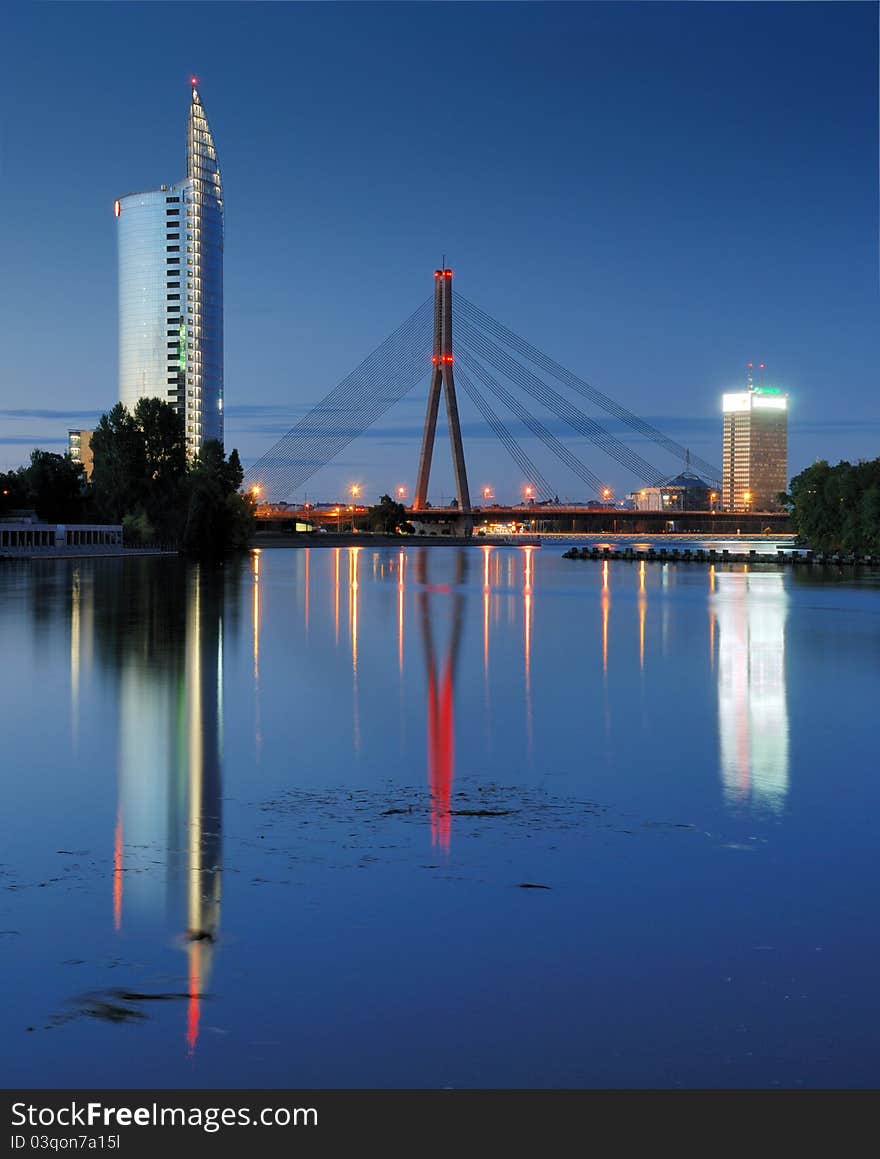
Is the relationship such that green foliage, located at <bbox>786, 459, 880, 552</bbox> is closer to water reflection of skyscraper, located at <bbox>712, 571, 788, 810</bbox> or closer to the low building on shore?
water reflection of skyscraper, located at <bbox>712, 571, 788, 810</bbox>

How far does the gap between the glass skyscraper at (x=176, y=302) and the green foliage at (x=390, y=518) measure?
2268 cm

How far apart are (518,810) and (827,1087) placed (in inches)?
183

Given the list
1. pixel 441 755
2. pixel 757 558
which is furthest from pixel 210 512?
pixel 441 755

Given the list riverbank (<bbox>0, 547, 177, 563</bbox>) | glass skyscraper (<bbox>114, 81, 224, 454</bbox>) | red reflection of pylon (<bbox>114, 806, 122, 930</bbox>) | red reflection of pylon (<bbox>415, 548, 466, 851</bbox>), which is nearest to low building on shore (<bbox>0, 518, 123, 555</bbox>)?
riverbank (<bbox>0, 547, 177, 563</bbox>)

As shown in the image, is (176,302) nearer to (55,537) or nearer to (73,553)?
(55,537)

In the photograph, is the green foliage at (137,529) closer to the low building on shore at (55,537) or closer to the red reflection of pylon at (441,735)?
the low building on shore at (55,537)

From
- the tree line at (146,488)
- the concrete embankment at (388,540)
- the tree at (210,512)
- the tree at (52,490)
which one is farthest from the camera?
the concrete embankment at (388,540)

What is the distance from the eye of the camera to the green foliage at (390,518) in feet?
453

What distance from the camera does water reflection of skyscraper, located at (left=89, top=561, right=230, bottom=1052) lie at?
6.98m

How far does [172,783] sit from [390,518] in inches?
5038

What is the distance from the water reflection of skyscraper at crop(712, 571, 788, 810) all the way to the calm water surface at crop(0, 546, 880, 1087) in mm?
70

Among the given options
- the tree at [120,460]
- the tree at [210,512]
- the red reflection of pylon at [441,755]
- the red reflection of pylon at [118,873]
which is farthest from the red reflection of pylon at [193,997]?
the tree at [120,460]

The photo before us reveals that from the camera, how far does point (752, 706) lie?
15.6 m


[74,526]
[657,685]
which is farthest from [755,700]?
[74,526]
